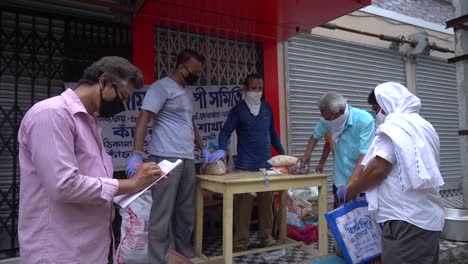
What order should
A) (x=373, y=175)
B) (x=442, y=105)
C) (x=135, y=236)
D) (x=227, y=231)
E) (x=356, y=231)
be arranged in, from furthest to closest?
1. (x=442, y=105)
2. (x=135, y=236)
3. (x=227, y=231)
4. (x=356, y=231)
5. (x=373, y=175)

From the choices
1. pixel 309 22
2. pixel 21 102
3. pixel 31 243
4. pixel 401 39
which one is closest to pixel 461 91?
pixel 309 22

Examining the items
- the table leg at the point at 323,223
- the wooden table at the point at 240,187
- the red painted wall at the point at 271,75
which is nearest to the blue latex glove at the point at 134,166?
the wooden table at the point at 240,187

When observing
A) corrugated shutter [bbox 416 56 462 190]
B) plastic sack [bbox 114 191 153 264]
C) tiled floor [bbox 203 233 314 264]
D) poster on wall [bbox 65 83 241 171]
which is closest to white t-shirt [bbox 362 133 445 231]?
tiled floor [bbox 203 233 314 264]

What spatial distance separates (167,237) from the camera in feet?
9.34

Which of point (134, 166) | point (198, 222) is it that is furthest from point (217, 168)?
point (134, 166)

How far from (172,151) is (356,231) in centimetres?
152

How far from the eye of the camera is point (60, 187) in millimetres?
1302

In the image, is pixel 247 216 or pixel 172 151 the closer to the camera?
pixel 172 151

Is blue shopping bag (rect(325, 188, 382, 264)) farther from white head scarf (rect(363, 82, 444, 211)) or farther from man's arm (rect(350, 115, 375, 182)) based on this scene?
man's arm (rect(350, 115, 375, 182))

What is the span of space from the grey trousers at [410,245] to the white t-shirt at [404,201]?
0.04 meters

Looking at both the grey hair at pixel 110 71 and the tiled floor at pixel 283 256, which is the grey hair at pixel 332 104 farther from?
the grey hair at pixel 110 71

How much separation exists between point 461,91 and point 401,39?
2865mm

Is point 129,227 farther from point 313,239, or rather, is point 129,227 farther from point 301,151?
point 301,151

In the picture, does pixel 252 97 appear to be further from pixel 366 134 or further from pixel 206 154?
pixel 366 134
